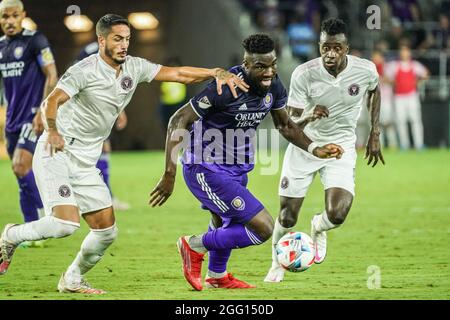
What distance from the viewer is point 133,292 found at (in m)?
8.53

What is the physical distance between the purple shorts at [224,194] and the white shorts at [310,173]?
4.57 ft

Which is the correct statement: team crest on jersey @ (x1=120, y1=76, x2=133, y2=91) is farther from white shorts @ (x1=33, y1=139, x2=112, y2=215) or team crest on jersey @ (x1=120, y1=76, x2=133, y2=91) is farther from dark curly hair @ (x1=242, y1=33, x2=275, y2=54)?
dark curly hair @ (x1=242, y1=33, x2=275, y2=54)

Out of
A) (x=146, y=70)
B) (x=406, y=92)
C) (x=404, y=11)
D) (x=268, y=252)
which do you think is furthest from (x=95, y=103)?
(x=404, y=11)

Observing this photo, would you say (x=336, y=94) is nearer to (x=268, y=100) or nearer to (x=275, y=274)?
(x=268, y=100)

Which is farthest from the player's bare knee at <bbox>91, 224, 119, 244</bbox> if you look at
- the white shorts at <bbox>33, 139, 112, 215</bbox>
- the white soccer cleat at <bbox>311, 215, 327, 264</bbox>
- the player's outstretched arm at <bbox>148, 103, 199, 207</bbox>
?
the white soccer cleat at <bbox>311, 215, 327, 264</bbox>

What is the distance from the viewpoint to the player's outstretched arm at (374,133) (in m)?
10.0

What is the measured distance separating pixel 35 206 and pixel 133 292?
152 inches

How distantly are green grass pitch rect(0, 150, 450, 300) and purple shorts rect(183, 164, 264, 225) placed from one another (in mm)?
667

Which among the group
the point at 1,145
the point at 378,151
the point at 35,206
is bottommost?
the point at 1,145

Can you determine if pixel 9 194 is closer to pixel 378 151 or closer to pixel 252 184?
pixel 252 184

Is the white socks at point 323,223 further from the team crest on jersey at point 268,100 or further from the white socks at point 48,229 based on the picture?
the white socks at point 48,229

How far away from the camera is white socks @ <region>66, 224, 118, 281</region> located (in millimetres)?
8570

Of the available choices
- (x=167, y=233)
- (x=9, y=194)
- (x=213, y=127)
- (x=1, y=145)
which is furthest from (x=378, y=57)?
(x=213, y=127)

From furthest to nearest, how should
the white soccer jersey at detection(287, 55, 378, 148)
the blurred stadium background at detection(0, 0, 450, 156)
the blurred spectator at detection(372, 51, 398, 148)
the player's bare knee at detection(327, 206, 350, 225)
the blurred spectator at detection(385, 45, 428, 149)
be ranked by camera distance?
1. the blurred stadium background at detection(0, 0, 450, 156)
2. the blurred spectator at detection(372, 51, 398, 148)
3. the blurred spectator at detection(385, 45, 428, 149)
4. the white soccer jersey at detection(287, 55, 378, 148)
5. the player's bare knee at detection(327, 206, 350, 225)
